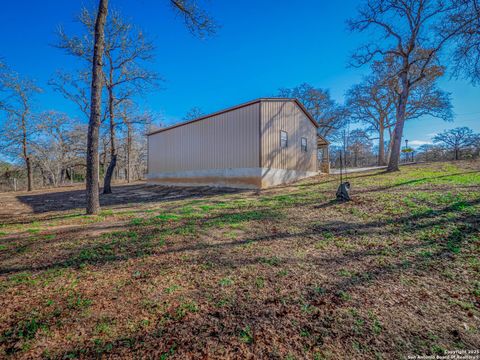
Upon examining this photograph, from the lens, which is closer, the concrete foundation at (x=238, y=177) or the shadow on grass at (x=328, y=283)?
the shadow on grass at (x=328, y=283)

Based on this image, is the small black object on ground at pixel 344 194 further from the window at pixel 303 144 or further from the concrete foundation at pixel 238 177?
the window at pixel 303 144

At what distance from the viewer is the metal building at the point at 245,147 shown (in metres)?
11.6

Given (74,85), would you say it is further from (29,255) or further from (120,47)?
(29,255)

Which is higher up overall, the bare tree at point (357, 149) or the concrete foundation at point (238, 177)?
the bare tree at point (357, 149)

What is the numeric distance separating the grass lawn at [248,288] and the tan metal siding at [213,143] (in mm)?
7606

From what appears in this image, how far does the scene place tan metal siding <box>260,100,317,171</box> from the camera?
38.2ft

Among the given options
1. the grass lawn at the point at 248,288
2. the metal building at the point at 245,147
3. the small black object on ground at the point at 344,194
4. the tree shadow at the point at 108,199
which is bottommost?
the grass lawn at the point at 248,288

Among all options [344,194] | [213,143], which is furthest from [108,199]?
[344,194]

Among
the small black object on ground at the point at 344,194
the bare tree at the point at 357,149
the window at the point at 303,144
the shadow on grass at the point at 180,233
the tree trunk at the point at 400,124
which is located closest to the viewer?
the shadow on grass at the point at 180,233

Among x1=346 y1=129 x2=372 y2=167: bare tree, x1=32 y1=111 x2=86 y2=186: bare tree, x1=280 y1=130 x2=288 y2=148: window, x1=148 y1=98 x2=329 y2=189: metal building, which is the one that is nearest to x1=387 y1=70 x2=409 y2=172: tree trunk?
x1=148 y1=98 x2=329 y2=189: metal building

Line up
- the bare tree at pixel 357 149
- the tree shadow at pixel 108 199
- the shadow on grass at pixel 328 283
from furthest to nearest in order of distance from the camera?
1. the bare tree at pixel 357 149
2. the tree shadow at pixel 108 199
3. the shadow on grass at pixel 328 283

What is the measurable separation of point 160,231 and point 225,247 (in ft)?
5.51

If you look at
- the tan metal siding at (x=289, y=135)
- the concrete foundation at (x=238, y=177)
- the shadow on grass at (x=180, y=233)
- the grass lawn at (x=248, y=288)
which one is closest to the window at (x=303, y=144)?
the tan metal siding at (x=289, y=135)

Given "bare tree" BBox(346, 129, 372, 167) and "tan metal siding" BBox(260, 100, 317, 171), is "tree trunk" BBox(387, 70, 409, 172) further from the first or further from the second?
"bare tree" BBox(346, 129, 372, 167)
